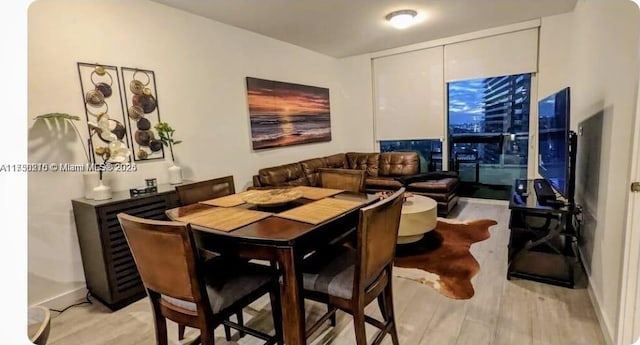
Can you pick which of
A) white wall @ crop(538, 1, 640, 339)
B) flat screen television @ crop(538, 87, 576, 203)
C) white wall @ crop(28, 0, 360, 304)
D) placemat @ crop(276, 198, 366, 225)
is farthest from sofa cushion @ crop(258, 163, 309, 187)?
white wall @ crop(538, 1, 640, 339)

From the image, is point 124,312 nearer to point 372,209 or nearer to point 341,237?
point 341,237

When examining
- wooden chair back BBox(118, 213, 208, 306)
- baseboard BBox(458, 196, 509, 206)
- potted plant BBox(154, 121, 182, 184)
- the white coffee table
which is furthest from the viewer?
baseboard BBox(458, 196, 509, 206)

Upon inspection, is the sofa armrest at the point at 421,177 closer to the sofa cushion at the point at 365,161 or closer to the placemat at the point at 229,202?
the sofa cushion at the point at 365,161

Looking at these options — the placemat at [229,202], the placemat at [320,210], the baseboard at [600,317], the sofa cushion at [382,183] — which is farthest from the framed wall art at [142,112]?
the baseboard at [600,317]

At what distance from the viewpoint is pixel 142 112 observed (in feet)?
9.60

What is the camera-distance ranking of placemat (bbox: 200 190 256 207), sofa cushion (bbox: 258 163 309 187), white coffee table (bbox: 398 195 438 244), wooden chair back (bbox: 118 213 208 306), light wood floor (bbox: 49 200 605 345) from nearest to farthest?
1. wooden chair back (bbox: 118 213 208 306)
2. light wood floor (bbox: 49 200 605 345)
3. placemat (bbox: 200 190 256 207)
4. white coffee table (bbox: 398 195 438 244)
5. sofa cushion (bbox: 258 163 309 187)

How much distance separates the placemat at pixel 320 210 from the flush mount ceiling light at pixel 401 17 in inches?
101

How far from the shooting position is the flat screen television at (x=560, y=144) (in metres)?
2.24

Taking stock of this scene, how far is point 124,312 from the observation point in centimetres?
235

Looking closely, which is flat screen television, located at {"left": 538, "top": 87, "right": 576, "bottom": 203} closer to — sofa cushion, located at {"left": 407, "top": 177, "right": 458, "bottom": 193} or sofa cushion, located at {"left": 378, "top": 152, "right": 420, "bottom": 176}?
sofa cushion, located at {"left": 407, "top": 177, "right": 458, "bottom": 193}

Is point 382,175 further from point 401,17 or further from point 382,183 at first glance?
point 401,17

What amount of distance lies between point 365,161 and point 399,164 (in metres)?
0.59

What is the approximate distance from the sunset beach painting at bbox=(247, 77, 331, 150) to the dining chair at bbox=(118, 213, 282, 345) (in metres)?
2.63

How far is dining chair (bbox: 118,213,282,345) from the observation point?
4.29ft
